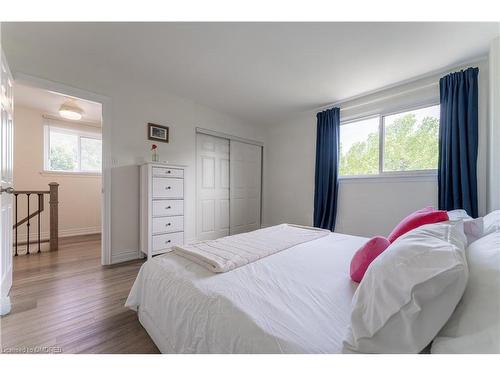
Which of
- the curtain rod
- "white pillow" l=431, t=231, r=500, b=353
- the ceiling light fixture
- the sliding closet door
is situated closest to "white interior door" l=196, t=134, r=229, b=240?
the sliding closet door

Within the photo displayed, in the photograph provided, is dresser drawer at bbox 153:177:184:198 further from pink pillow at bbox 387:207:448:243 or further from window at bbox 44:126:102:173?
window at bbox 44:126:102:173

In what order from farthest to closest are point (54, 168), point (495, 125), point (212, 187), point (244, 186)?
1. point (244, 186)
2. point (54, 168)
3. point (212, 187)
4. point (495, 125)

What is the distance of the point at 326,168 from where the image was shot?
11.2 feet

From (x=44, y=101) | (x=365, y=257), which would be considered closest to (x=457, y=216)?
(x=365, y=257)

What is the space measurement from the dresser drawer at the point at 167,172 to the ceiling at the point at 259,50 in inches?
46.2

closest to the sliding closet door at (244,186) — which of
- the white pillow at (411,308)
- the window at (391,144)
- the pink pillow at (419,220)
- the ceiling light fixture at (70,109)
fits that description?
the window at (391,144)

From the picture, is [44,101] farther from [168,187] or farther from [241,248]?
[241,248]

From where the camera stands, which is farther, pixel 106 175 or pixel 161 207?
pixel 161 207

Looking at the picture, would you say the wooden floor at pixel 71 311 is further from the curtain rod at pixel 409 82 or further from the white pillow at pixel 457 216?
the curtain rod at pixel 409 82

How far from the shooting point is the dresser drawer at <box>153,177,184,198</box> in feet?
8.71

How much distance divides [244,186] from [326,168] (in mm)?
1674

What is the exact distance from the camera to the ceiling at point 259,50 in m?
1.82

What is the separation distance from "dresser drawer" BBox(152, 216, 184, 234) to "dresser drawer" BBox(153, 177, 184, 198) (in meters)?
0.30

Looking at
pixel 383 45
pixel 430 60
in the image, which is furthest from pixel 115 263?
pixel 430 60
